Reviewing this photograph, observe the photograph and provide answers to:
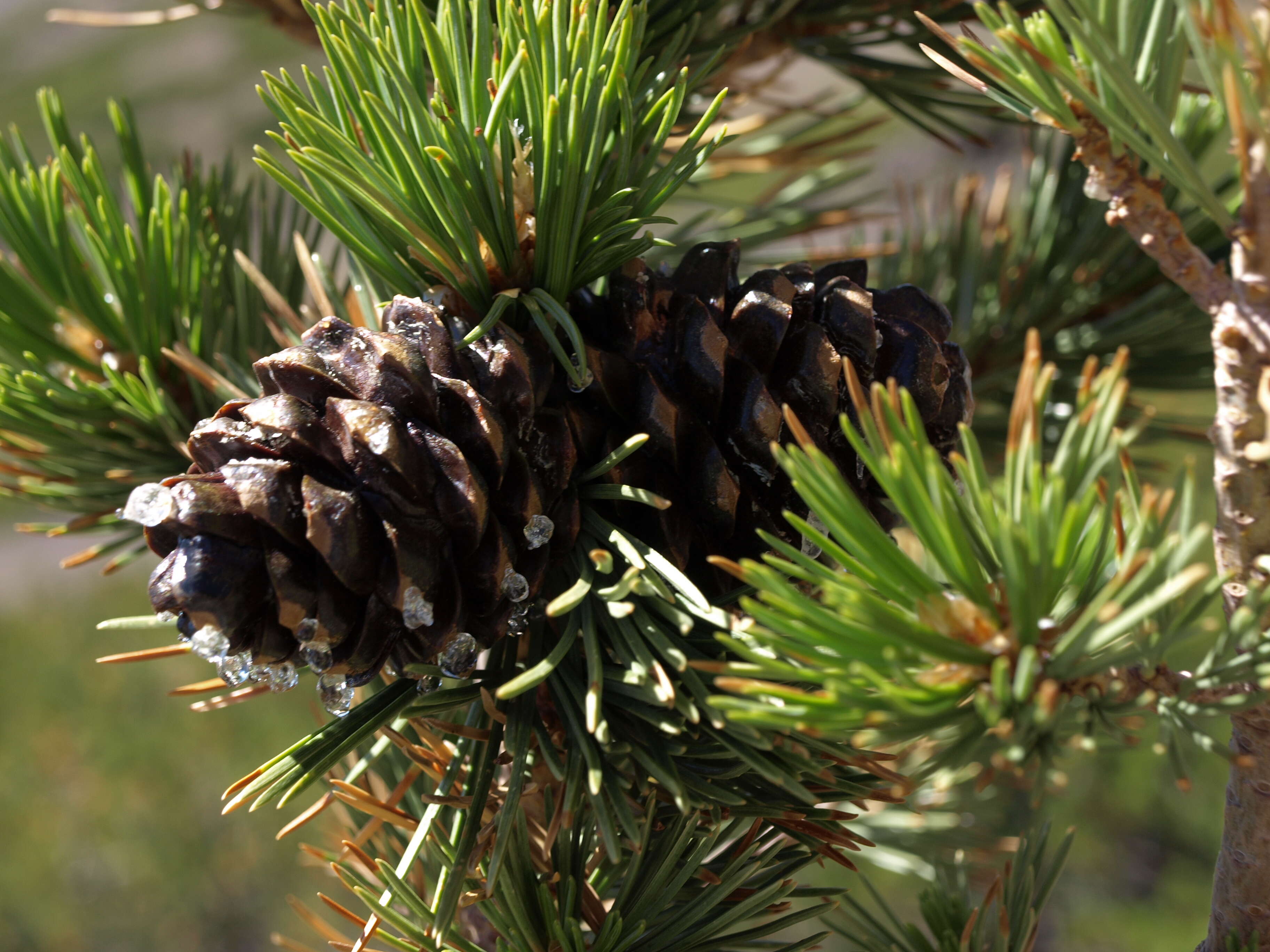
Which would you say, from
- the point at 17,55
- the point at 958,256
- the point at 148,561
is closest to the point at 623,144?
the point at 958,256

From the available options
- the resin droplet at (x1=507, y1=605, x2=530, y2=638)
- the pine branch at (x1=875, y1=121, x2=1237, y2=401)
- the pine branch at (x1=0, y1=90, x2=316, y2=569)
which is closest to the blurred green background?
the pine branch at (x1=0, y1=90, x2=316, y2=569)

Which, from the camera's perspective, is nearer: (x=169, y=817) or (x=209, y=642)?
(x=209, y=642)

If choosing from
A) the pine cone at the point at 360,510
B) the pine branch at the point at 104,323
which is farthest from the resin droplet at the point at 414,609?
the pine branch at the point at 104,323

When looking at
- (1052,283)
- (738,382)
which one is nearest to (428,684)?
(738,382)

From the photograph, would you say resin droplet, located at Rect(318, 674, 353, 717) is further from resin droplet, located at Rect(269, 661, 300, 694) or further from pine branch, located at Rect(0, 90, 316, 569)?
pine branch, located at Rect(0, 90, 316, 569)

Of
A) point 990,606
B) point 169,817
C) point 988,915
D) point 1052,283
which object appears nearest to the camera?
point 990,606

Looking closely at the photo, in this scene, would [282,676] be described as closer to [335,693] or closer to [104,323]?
[335,693]

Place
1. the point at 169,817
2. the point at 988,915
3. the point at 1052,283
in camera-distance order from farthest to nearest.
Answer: the point at 169,817 < the point at 1052,283 < the point at 988,915

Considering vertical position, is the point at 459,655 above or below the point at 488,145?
below
